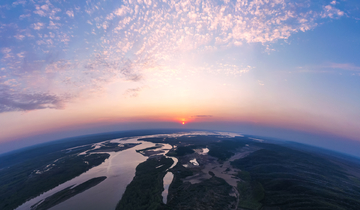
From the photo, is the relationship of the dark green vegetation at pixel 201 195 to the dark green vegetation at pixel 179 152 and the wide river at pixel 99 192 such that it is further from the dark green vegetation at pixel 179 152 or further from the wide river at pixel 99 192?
the dark green vegetation at pixel 179 152

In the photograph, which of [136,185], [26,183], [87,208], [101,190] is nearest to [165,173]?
[136,185]

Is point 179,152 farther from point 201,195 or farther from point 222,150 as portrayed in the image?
point 201,195

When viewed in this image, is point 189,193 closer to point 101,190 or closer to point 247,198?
point 247,198

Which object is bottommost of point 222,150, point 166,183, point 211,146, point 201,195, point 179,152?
point 211,146

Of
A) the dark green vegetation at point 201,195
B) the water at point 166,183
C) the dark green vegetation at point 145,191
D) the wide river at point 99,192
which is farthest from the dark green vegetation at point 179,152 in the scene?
the dark green vegetation at point 201,195

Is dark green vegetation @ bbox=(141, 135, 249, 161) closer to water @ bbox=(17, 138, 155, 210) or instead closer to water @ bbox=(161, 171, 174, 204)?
water @ bbox=(161, 171, 174, 204)

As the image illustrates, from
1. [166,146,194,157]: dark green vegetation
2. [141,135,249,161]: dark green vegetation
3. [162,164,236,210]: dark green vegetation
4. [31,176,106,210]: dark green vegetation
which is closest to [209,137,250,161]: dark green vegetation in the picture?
[141,135,249,161]: dark green vegetation

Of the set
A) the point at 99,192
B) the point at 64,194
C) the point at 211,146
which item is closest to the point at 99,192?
the point at 99,192
